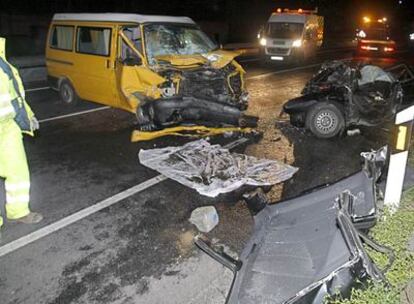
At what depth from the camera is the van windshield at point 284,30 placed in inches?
688

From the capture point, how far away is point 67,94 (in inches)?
381

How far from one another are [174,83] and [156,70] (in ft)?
1.33

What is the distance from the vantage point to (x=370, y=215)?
3.00 meters

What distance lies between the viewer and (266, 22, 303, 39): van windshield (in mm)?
A: 17469

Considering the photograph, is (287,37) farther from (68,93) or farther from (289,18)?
(68,93)

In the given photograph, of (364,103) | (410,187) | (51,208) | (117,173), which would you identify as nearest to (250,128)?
(364,103)

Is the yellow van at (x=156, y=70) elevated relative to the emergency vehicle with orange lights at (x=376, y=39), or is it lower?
lower

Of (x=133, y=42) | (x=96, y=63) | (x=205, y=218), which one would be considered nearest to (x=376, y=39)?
(x=133, y=42)

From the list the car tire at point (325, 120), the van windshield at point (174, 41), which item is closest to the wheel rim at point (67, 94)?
the van windshield at point (174, 41)

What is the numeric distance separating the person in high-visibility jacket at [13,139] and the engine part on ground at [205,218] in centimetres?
174

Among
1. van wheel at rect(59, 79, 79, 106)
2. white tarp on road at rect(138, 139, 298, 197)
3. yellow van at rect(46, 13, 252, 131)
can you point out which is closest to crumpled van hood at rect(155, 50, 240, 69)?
yellow van at rect(46, 13, 252, 131)

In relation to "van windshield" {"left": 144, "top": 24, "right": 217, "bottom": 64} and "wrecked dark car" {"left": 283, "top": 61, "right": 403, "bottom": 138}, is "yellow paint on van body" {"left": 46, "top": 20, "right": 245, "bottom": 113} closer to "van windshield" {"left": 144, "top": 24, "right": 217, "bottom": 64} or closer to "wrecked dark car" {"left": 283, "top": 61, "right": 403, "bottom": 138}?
"van windshield" {"left": 144, "top": 24, "right": 217, "bottom": 64}

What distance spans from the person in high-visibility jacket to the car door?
3.79m

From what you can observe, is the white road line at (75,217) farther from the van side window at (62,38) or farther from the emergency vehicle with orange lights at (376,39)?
the emergency vehicle with orange lights at (376,39)
